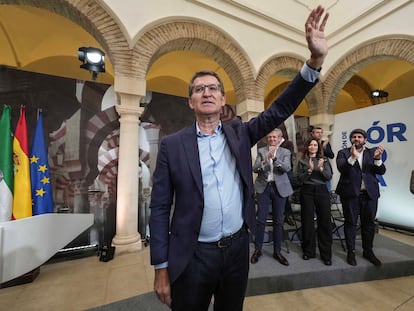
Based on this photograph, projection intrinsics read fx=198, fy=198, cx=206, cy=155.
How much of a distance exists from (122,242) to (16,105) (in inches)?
106

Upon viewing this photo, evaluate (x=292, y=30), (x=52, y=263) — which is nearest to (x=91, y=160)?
(x=52, y=263)

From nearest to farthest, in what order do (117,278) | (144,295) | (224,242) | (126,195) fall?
(224,242)
(144,295)
(117,278)
(126,195)

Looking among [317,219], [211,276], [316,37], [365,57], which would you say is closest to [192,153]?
[211,276]

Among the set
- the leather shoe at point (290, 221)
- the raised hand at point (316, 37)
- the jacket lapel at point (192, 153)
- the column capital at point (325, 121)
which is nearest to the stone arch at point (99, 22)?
the jacket lapel at point (192, 153)

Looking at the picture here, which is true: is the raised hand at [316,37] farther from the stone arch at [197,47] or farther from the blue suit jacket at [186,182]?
the stone arch at [197,47]

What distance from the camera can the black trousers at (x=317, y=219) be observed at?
2557 millimetres

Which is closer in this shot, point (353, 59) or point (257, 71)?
point (257, 71)

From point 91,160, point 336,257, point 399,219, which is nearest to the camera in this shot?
point 336,257

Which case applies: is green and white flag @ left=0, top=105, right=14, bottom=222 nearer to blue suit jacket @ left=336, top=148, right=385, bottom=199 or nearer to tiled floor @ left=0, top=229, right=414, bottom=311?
tiled floor @ left=0, top=229, right=414, bottom=311

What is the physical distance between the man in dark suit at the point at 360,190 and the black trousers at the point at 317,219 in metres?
0.26

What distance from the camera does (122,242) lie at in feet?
10.3

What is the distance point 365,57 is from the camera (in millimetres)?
4566

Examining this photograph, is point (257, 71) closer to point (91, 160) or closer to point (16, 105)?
point (91, 160)

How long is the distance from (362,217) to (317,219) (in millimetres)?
598
